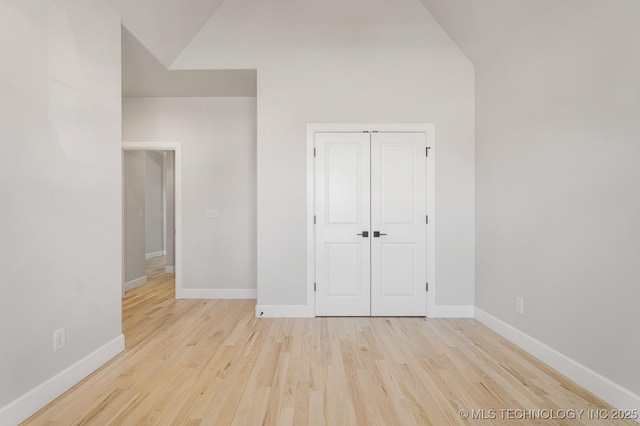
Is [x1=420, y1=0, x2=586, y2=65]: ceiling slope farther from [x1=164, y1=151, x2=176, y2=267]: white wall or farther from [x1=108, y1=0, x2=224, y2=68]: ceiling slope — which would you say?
[x1=164, y1=151, x2=176, y2=267]: white wall

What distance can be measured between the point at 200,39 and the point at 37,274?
2970 mm

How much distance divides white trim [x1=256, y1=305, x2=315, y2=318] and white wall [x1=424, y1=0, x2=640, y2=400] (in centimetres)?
192

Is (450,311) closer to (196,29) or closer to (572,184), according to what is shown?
(572,184)

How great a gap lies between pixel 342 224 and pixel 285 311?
3.88 feet

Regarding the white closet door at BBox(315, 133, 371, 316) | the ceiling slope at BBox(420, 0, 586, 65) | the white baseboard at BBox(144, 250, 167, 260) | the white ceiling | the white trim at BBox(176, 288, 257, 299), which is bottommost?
the white baseboard at BBox(144, 250, 167, 260)

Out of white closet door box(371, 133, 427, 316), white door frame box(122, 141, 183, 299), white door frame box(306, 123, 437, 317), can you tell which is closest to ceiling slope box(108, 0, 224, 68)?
white door frame box(122, 141, 183, 299)

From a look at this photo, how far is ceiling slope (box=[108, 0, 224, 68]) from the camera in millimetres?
2930

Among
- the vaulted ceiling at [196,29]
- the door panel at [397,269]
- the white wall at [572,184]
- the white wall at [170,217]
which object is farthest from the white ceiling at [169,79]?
the white wall at [572,184]

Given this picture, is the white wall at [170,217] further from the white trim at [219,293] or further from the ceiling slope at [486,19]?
the ceiling slope at [486,19]

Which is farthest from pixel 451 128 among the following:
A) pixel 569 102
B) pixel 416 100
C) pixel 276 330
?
pixel 276 330

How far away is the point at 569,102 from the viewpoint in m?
2.45

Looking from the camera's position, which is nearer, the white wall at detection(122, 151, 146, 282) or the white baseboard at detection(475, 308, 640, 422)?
the white baseboard at detection(475, 308, 640, 422)

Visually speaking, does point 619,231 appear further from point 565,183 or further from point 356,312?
point 356,312

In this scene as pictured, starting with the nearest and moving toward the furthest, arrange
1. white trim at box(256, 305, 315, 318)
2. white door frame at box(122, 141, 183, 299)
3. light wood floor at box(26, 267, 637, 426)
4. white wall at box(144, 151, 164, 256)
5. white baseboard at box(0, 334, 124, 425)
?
white baseboard at box(0, 334, 124, 425)
light wood floor at box(26, 267, 637, 426)
white trim at box(256, 305, 315, 318)
white door frame at box(122, 141, 183, 299)
white wall at box(144, 151, 164, 256)
